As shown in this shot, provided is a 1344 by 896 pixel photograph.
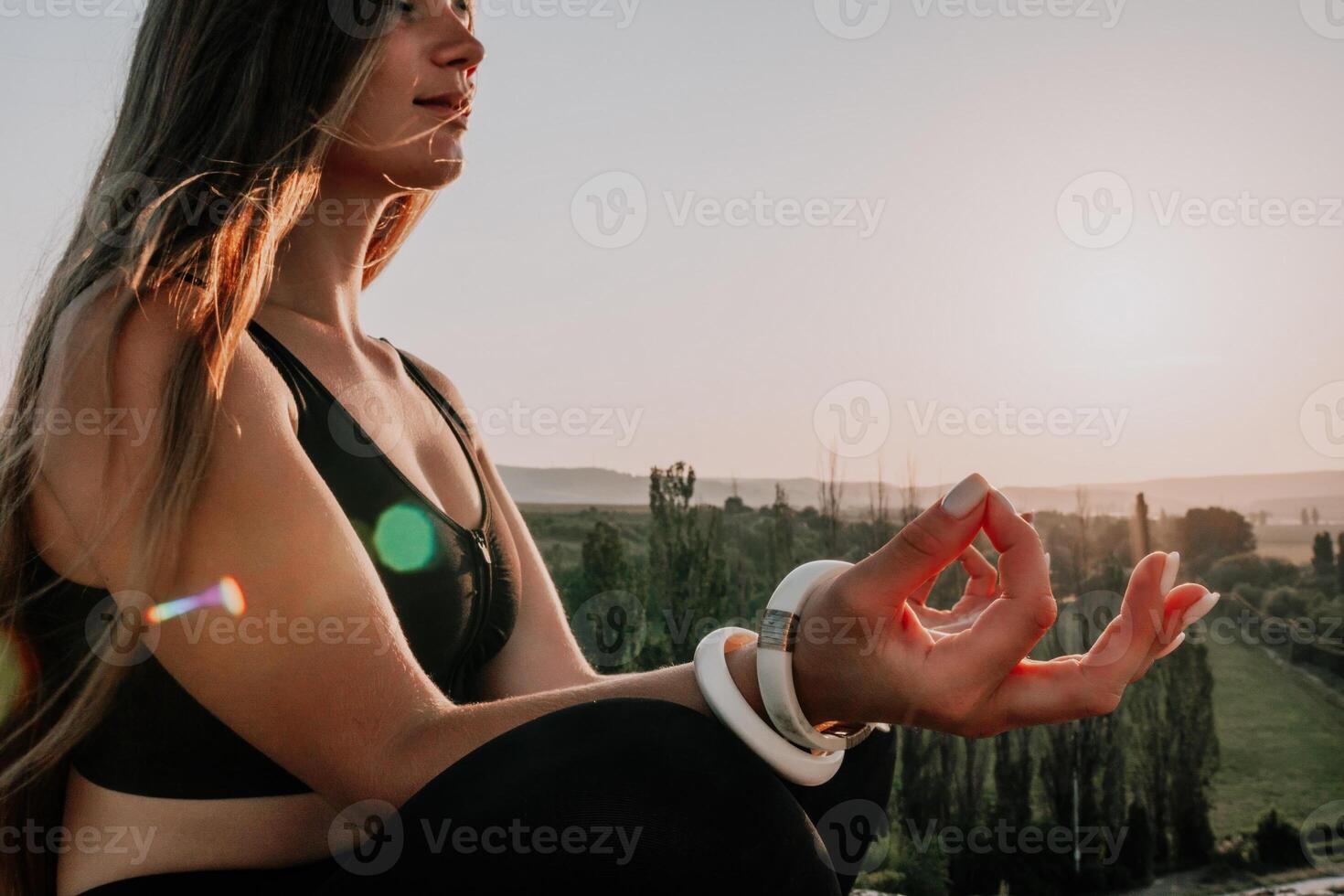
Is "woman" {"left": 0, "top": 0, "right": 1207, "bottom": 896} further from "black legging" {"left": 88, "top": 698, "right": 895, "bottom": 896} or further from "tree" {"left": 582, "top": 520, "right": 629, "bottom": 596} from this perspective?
"tree" {"left": 582, "top": 520, "right": 629, "bottom": 596}

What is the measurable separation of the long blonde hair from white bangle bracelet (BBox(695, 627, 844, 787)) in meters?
0.63

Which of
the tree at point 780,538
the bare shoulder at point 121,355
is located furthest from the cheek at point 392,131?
the tree at point 780,538

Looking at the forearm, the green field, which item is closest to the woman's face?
the forearm

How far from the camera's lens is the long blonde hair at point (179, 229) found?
1214mm

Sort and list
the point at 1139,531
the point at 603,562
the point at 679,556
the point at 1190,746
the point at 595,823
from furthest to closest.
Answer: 1. the point at 1139,531
2. the point at 1190,746
3. the point at 603,562
4. the point at 679,556
5. the point at 595,823

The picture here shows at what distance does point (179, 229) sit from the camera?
1.34 metres

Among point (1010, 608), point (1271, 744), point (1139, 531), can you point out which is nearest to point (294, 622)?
point (1010, 608)

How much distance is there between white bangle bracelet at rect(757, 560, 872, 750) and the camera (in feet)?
3.68

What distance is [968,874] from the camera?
9.56 meters

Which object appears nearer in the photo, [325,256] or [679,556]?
[325,256]

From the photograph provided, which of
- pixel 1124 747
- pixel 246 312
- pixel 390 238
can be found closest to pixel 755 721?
pixel 246 312

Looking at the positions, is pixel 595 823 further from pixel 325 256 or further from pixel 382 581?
pixel 325 256

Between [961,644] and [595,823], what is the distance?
17.1 inches

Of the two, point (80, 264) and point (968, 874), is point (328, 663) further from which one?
point (968, 874)
